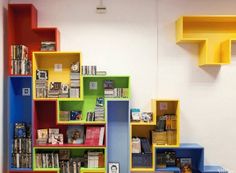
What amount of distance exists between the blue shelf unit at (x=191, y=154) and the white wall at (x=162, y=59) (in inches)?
5.7

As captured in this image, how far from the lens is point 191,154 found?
4039 millimetres

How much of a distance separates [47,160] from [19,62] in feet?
4.08

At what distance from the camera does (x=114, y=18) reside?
405cm

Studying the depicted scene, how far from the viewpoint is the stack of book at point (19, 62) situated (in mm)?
3807

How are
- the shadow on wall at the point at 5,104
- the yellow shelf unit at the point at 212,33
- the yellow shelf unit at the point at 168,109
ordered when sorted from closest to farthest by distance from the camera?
1. the yellow shelf unit at the point at 168,109
2. the shadow on wall at the point at 5,104
3. the yellow shelf unit at the point at 212,33

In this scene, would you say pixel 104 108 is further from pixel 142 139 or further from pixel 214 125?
pixel 214 125

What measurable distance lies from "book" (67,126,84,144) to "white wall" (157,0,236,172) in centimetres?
112

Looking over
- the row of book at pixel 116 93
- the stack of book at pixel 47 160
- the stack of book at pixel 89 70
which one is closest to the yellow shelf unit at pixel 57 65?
the stack of book at pixel 89 70

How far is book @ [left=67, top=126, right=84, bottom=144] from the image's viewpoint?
3.91m

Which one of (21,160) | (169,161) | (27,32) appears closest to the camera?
(21,160)

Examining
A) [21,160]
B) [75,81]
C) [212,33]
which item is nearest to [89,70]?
[75,81]

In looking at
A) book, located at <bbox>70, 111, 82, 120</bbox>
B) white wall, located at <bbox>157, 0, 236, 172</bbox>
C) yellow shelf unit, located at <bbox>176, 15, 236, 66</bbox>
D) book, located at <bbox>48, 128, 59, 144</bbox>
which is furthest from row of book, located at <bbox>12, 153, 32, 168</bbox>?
yellow shelf unit, located at <bbox>176, 15, 236, 66</bbox>

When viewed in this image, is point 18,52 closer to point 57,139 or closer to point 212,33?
point 57,139

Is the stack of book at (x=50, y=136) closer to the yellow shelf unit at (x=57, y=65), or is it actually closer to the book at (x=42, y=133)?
the book at (x=42, y=133)
